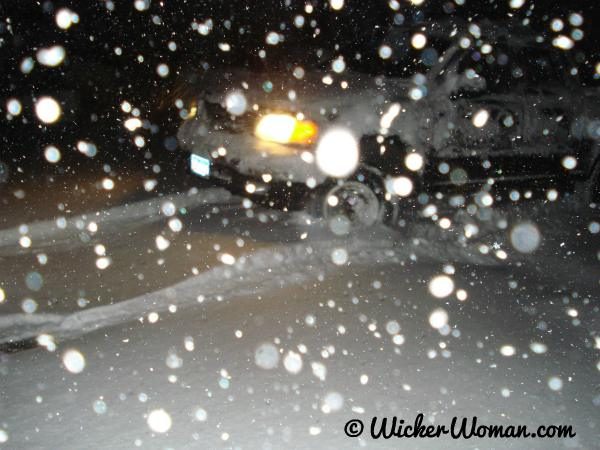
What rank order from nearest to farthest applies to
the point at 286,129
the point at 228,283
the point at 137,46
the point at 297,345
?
the point at 297,345 → the point at 228,283 → the point at 286,129 → the point at 137,46

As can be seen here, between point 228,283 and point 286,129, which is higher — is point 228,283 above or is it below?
below

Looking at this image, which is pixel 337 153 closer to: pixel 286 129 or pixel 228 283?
pixel 286 129

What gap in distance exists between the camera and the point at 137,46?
1134 centimetres

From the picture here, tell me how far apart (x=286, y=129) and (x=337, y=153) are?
0.49 m

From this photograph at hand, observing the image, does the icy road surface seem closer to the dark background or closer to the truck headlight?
the truck headlight

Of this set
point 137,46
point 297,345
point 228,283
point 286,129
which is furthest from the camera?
point 137,46

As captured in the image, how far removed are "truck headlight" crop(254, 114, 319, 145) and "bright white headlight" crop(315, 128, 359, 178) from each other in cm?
12

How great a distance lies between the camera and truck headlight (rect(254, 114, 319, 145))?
457 cm

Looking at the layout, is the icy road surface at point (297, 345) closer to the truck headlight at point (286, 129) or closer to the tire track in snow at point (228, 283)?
the tire track in snow at point (228, 283)

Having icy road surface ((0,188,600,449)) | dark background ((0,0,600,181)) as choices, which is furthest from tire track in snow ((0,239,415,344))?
dark background ((0,0,600,181))

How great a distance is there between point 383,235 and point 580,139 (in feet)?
9.92

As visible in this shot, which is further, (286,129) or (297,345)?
(286,129)

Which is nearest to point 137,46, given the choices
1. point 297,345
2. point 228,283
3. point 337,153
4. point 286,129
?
point 286,129

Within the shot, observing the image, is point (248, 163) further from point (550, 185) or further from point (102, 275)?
point (550, 185)
